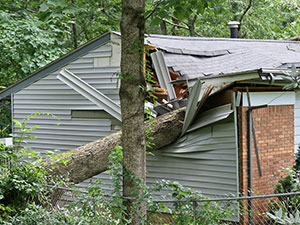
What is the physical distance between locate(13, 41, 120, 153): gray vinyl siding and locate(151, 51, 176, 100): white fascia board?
1.28 metres

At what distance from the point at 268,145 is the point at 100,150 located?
335 centimetres

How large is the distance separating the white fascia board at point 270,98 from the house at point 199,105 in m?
0.02

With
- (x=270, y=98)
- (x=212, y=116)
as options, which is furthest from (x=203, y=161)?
(x=270, y=98)

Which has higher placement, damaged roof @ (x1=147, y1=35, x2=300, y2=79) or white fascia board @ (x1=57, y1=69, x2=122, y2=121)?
damaged roof @ (x1=147, y1=35, x2=300, y2=79)

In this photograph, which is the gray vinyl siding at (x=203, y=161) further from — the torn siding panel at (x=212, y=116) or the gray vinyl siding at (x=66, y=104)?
the gray vinyl siding at (x=66, y=104)

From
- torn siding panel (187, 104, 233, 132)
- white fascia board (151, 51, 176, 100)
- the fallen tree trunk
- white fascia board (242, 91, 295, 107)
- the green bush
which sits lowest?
the green bush

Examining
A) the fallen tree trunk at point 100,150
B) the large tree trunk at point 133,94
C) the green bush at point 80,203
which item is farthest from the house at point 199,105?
the green bush at point 80,203

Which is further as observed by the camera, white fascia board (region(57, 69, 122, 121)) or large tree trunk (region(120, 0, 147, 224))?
white fascia board (region(57, 69, 122, 121))

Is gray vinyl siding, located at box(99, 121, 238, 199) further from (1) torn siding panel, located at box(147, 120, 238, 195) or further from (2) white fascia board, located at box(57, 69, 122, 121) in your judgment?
(2) white fascia board, located at box(57, 69, 122, 121)

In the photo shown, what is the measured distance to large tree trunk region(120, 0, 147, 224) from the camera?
20.6ft

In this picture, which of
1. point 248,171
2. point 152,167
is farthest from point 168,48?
point 248,171

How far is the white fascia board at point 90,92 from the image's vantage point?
37.6 feet

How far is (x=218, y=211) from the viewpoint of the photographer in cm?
631

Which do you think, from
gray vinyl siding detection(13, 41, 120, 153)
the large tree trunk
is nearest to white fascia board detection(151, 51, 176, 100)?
gray vinyl siding detection(13, 41, 120, 153)
